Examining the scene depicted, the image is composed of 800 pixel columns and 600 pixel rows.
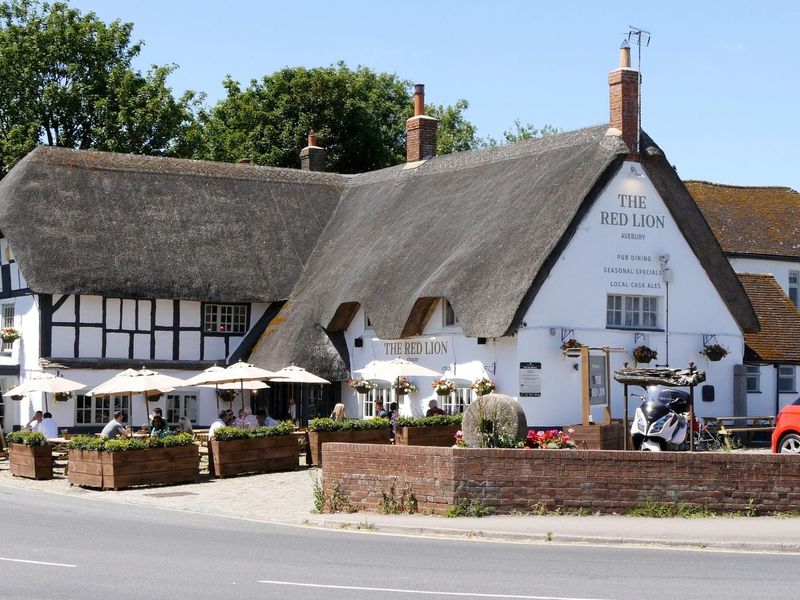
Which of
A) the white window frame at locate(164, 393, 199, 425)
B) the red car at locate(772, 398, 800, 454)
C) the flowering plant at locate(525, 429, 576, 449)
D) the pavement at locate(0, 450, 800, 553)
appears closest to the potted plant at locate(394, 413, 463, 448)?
the pavement at locate(0, 450, 800, 553)

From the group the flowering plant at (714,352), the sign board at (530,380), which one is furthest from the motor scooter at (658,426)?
the flowering plant at (714,352)

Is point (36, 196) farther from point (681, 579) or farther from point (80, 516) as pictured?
point (681, 579)

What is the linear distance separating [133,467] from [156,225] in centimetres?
1476

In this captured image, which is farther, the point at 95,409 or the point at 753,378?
the point at 95,409

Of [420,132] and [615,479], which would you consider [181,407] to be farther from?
[615,479]

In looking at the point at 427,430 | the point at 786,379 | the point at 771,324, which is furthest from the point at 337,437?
the point at 771,324

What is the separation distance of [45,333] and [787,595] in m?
26.8

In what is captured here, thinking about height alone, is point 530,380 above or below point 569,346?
below

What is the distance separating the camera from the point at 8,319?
1441 inches

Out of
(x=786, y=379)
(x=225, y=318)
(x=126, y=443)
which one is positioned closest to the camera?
(x=126, y=443)

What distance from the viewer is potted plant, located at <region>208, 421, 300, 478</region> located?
83.0 feet

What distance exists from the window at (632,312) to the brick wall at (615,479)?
13.5 metres

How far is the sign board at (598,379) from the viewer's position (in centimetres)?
3044

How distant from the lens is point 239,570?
1289 cm
